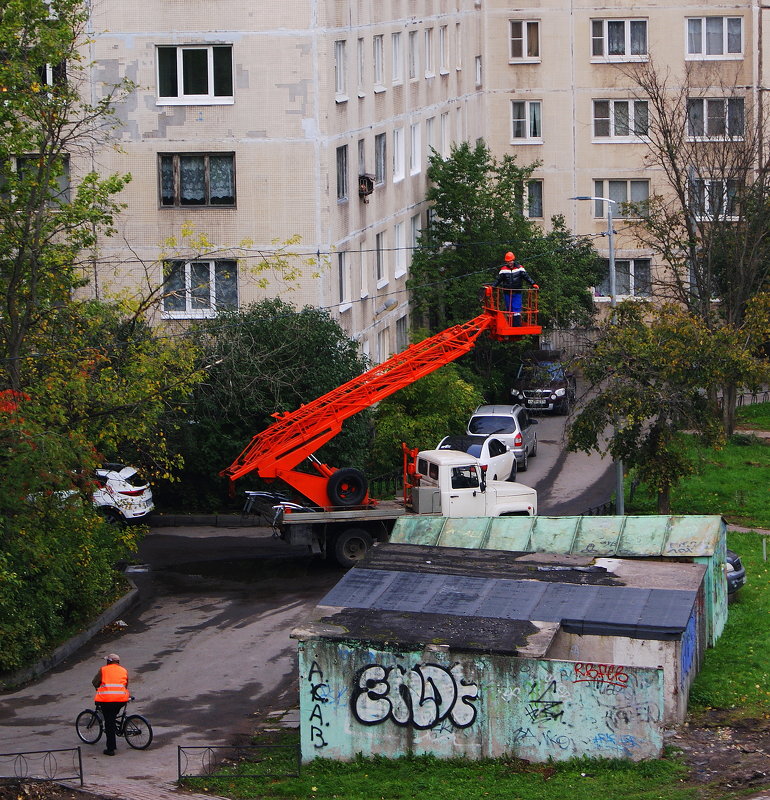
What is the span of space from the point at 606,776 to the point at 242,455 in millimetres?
15388

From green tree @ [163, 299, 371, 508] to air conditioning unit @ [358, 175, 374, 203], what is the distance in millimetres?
5188

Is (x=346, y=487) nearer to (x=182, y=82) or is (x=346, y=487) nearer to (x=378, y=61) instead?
(x=182, y=82)

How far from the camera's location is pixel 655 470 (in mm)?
29562

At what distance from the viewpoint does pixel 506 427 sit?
121ft

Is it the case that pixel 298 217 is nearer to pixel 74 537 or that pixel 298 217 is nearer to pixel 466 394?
pixel 466 394

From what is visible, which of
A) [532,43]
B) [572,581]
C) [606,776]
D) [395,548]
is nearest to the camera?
[606,776]

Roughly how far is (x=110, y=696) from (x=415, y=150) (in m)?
29.4

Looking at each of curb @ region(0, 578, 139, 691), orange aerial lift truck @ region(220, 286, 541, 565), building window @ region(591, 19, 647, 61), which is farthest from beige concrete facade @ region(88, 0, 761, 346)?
building window @ region(591, 19, 647, 61)

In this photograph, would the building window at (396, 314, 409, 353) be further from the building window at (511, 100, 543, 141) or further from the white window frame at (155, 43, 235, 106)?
the building window at (511, 100, 543, 141)

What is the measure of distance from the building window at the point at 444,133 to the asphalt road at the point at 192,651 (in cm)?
1823

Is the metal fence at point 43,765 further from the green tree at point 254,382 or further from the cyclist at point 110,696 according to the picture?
the green tree at point 254,382

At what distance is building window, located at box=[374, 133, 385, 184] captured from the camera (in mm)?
38844

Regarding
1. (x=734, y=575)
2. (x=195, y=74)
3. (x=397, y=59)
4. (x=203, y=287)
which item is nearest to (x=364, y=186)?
(x=195, y=74)

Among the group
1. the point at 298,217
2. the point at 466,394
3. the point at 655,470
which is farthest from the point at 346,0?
the point at 655,470
